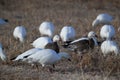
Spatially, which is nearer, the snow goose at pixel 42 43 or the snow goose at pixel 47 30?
the snow goose at pixel 42 43

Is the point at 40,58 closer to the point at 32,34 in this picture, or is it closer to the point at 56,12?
the point at 32,34

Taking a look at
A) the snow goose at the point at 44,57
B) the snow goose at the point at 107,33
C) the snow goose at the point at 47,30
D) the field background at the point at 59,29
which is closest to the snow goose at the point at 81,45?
the field background at the point at 59,29

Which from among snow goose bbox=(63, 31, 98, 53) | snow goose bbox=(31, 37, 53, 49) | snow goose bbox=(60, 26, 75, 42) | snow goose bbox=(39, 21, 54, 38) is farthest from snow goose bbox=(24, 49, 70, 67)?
snow goose bbox=(39, 21, 54, 38)

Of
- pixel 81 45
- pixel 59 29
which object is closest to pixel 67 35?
pixel 81 45

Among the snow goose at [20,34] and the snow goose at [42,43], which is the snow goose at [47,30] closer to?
the snow goose at [20,34]

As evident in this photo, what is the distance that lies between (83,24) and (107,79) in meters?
7.89

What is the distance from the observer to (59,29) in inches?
604

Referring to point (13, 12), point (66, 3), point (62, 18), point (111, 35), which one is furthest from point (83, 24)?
point (66, 3)

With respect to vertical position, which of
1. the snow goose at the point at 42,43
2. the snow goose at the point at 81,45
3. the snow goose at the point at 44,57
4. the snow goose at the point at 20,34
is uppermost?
the snow goose at the point at 20,34

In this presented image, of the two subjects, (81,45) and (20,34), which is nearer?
(81,45)

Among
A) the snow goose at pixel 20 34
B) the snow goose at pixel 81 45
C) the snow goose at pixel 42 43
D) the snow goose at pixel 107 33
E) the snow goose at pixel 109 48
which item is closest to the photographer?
the snow goose at pixel 109 48

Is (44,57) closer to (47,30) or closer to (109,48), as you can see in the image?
(109,48)

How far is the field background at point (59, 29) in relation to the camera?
29.0ft

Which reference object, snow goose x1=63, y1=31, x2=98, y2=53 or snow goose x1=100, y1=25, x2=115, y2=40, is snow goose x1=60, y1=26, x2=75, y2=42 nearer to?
snow goose x1=100, y1=25, x2=115, y2=40
